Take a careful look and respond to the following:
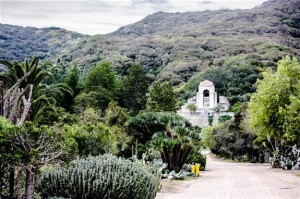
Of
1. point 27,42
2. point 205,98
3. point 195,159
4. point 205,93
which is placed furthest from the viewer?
point 27,42

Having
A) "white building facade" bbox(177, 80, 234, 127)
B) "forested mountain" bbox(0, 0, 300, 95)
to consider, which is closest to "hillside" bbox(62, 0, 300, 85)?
"forested mountain" bbox(0, 0, 300, 95)

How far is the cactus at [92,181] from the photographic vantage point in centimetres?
1201

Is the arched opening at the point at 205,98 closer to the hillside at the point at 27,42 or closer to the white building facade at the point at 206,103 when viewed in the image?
the white building facade at the point at 206,103

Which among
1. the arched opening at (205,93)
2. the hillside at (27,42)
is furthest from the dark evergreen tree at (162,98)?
the hillside at (27,42)

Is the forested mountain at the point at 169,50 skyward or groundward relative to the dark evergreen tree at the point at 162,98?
skyward

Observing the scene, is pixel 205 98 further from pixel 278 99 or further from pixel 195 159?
pixel 278 99

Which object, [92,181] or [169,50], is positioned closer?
[92,181]

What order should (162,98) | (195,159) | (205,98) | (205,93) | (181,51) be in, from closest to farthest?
(195,159) → (162,98) → (205,98) → (205,93) → (181,51)

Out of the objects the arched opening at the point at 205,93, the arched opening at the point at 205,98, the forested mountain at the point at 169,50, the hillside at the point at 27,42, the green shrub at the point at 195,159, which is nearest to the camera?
the green shrub at the point at 195,159

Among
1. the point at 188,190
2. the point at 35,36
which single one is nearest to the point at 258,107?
the point at 188,190

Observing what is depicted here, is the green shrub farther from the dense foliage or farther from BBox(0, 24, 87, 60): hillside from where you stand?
BBox(0, 24, 87, 60): hillside

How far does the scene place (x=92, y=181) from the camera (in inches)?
477

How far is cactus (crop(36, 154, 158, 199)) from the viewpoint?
1201cm

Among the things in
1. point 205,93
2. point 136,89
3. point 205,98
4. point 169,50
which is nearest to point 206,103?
point 205,98
